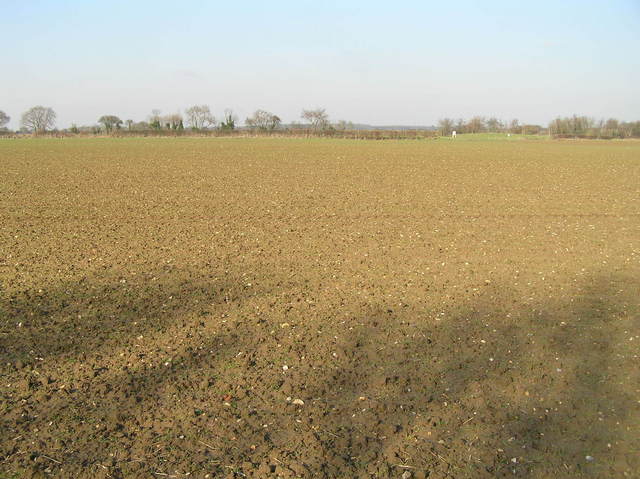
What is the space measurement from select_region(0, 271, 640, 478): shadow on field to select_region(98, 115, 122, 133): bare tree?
9969cm

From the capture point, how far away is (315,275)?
337 inches

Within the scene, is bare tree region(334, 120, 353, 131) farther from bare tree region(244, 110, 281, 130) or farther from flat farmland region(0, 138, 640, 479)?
flat farmland region(0, 138, 640, 479)

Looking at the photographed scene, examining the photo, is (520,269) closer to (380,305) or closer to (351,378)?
(380,305)

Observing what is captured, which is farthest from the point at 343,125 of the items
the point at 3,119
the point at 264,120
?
the point at 3,119

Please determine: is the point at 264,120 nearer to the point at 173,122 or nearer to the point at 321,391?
the point at 173,122

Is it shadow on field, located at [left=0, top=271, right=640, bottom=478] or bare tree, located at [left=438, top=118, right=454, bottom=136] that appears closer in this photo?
shadow on field, located at [left=0, top=271, right=640, bottom=478]

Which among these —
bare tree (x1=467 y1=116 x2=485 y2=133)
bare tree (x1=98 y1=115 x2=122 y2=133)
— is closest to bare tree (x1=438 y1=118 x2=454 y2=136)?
bare tree (x1=467 y1=116 x2=485 y2=133)

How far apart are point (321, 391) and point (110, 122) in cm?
11107

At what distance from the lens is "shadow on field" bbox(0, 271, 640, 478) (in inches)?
160

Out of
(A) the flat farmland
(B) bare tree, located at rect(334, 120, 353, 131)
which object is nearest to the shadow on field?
(A) the flat farmland

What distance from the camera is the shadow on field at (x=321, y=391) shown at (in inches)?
160

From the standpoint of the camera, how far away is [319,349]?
5.90 m

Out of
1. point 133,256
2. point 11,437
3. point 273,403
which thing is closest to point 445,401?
point 273,403

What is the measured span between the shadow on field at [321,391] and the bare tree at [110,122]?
99.7m
